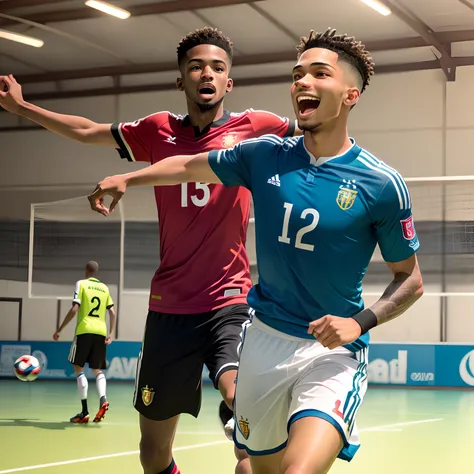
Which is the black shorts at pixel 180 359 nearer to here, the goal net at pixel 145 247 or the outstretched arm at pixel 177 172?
the outstretched arm at pixel 177 172

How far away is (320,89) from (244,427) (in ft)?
4.62

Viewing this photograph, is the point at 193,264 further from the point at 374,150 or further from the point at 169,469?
the point at 374,150

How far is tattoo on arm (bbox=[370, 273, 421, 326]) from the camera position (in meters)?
3.47

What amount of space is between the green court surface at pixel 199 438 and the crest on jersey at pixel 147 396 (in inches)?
113

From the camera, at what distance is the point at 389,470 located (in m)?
7.80

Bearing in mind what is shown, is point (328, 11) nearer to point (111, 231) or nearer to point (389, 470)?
point (111, 231)

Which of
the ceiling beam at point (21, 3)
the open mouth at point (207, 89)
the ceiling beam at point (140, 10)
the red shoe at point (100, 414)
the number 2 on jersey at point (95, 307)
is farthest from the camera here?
the ceiling beam at point (21, 3)

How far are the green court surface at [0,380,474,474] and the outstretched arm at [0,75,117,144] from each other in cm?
347

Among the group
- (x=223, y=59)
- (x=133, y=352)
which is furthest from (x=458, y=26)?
(x=223, y=59)

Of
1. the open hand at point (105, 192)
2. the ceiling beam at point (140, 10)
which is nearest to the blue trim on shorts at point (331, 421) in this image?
the open hand at point (105, 192)

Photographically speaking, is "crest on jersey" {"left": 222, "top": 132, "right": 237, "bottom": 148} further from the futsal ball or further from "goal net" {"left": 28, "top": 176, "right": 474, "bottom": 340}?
"goal net" {"left": 28, "top": 176, "right": 474, "bottom": 340}

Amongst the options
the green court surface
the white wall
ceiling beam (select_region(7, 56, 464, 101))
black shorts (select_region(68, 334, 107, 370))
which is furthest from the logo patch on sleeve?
ceiling beam (select_region(7, 56, 464, 101))

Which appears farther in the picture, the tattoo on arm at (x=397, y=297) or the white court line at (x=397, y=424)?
the white court line at (x=397, y=424)

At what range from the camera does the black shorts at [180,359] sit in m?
4.84
